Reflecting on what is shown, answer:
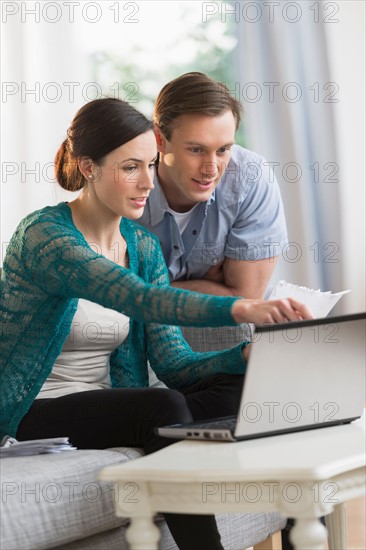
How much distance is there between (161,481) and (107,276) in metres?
0.39

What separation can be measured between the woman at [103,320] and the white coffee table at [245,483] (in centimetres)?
16

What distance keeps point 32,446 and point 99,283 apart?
0.28 m

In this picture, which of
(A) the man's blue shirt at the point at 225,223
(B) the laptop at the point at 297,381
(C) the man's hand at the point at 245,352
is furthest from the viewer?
(A) the man's blue shirt at the point at 225,223

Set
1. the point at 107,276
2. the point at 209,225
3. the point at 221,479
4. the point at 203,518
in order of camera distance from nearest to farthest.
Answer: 1. the point at 221,479
2. the point at 203,518
3. the point at 107,276
4. the point at 209,225

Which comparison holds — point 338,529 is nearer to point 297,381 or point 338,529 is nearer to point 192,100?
point 297,381

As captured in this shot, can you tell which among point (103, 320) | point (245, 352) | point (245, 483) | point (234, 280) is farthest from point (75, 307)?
point (234, 280)

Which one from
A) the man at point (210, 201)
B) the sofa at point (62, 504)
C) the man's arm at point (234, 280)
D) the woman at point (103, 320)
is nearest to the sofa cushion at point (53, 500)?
the sofa at point (62, 504)

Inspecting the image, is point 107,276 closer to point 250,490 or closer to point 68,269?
point 68,269

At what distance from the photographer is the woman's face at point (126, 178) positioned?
166cm

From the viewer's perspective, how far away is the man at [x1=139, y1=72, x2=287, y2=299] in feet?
6.68

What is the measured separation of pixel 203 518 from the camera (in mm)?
1362

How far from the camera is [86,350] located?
1727mm

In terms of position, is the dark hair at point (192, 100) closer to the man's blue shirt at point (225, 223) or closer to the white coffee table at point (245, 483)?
the man's blue shirt at point (225, 223)

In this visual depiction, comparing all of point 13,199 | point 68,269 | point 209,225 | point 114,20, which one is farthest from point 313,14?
point 68,269
